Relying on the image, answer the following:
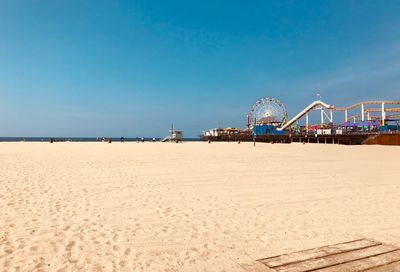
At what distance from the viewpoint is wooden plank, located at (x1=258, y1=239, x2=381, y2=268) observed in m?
4.77

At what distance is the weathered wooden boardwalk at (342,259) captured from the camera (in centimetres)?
438

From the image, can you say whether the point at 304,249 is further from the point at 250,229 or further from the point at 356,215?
the point at 356,215

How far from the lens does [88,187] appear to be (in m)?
11.8

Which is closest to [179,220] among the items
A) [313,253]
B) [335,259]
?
[313,253]

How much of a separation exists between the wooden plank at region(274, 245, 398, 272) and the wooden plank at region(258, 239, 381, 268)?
0.11 metres

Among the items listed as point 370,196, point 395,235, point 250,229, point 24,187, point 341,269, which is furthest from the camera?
point 24,187

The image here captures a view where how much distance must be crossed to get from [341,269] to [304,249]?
1.30m

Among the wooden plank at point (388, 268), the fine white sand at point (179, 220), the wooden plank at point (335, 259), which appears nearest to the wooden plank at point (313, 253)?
the wooden plank at point (335, 259)

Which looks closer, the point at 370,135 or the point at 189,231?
the point at 189,231

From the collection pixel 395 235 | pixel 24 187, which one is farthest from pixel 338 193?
pixel 24 187

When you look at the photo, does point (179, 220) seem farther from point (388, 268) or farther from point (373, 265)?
point (388, 268)

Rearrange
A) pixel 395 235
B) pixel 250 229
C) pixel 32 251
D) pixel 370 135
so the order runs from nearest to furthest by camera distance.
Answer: pixel 32 251 → pixel 395 235 → pixel 250 229 → pixel 370 135

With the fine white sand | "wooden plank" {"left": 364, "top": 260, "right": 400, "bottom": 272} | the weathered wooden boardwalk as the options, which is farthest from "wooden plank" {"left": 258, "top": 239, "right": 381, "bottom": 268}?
"wooden plank" {"left": 364, "top": 260, "right": 400, "bottom": 272}

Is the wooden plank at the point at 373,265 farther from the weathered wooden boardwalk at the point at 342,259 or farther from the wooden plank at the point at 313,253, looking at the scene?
the wooden plank at the point at 313,253
